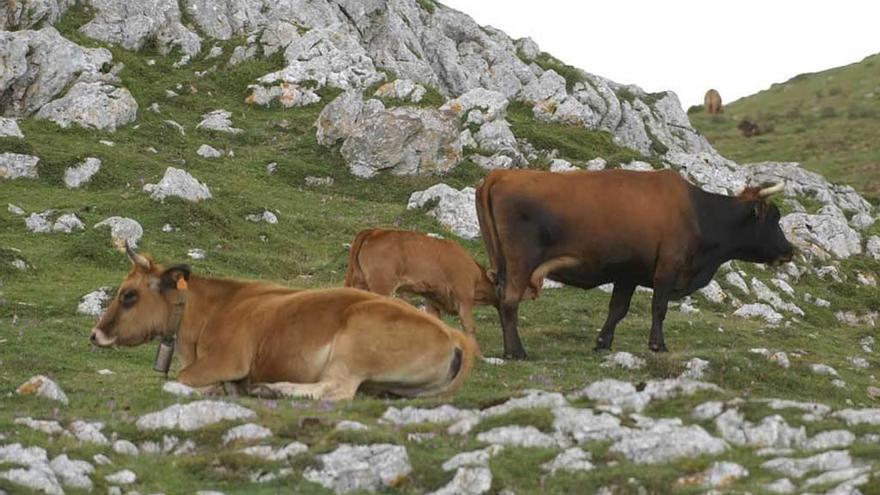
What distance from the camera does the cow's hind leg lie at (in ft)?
79.9

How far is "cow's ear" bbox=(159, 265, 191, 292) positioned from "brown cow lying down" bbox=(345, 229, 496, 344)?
646 centimetres

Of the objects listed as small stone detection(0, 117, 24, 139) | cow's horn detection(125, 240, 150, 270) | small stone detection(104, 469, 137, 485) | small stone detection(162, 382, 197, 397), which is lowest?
small stone detection(104, 469, 137, 485)

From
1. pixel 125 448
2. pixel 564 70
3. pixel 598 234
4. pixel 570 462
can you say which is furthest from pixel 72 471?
pixel 564 70

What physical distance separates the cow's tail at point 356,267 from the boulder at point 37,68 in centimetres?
2464

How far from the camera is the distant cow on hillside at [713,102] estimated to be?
13088 cm

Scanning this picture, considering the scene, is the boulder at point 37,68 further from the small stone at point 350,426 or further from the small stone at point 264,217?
the small stone at point 350,426

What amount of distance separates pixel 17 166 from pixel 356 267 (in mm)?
16897

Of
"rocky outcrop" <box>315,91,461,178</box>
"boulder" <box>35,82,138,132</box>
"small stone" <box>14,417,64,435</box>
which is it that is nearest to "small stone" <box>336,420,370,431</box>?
"small stone" <box>14,417,64,435</box>

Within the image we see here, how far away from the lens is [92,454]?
41.4 feet

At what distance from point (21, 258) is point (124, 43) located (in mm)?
25543

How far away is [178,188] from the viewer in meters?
34.3

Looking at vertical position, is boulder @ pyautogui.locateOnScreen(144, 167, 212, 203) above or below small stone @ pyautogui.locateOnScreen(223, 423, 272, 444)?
above

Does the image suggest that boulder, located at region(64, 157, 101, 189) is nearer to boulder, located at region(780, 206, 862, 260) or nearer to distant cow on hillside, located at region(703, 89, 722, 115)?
boulder, located at region(780, 206, 862, 260)

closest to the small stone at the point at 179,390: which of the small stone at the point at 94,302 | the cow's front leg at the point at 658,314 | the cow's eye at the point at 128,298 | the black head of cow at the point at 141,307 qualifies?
the black head of cow at the point at 141,307
